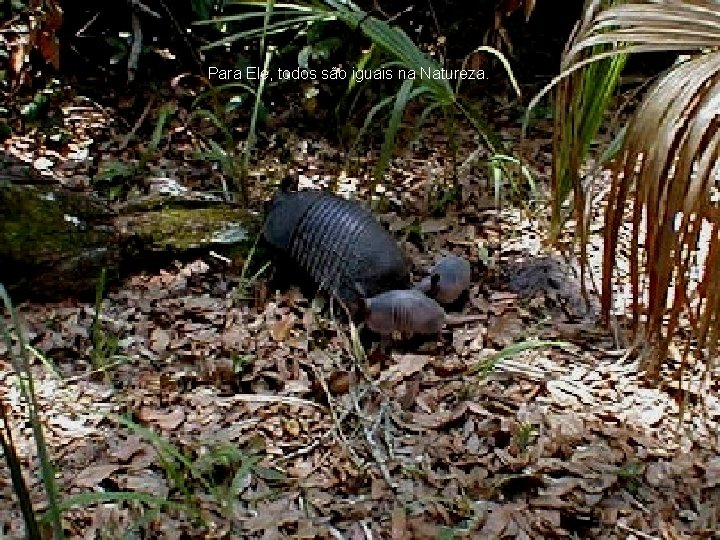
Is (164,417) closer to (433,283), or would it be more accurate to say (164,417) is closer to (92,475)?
(92,475)

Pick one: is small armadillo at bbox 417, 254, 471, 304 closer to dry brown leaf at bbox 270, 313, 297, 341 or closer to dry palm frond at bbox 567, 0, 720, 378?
dry brown leaf at bbox 270, 313, 297, 341

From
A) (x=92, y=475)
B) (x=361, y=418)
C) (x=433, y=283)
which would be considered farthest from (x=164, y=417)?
(x=433, y=283)

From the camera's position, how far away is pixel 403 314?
80.5 inches

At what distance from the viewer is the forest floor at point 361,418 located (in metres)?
1.69

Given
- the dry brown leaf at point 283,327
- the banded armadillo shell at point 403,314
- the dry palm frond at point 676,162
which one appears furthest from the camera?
the dry brown leaf at point 283,327

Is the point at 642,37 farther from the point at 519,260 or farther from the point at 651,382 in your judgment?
the point at 519,260

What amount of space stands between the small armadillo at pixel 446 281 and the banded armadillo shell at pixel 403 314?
0.30ft

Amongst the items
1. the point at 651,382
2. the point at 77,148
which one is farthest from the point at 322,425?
the point at 77,148

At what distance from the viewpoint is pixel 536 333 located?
2156mm

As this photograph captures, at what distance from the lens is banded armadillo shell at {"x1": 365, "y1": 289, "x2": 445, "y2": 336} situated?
2047 millimetres

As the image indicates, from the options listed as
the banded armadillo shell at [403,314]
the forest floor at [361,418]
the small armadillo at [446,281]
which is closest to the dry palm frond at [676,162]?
the forest floor at [361,418]

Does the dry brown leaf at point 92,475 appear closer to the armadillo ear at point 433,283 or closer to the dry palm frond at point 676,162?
the armadillo ear at point 433,283

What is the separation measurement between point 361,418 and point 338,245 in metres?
0.44

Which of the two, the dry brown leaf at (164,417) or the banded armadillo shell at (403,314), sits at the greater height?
the banded armadillo shell at (403,314)
